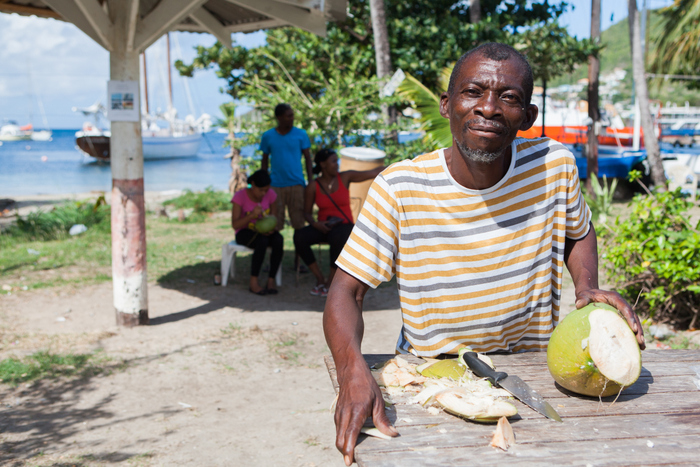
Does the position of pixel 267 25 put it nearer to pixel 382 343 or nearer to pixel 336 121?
pixel 336 121

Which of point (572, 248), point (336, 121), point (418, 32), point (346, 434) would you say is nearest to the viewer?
point (346, 434)

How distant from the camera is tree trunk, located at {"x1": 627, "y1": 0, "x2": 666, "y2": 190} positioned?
1146 cm

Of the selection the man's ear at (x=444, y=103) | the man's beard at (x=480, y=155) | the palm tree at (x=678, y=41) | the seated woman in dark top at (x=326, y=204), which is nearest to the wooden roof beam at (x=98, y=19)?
the seated woman in dark top at (x=326, y=204)

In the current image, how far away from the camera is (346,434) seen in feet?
4.14

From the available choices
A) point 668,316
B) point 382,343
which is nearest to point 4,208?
point 382,343

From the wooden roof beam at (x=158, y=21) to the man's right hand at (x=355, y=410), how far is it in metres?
4.39

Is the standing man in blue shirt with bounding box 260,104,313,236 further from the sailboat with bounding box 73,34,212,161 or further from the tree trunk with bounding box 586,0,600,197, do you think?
the sailboat with bounding box 73,34,212,161

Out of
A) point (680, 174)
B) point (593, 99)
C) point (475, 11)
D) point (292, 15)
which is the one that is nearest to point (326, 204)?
point (292, 15)

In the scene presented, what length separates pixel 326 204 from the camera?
21.3 feet

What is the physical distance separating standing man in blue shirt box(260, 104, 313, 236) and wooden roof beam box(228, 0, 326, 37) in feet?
4.00

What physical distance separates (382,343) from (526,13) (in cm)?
804

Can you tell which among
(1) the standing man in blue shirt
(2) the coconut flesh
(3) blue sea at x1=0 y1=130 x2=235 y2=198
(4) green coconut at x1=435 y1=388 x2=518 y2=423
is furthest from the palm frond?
(3) blue sea at x1=0 y1=130 x2=235 y2=198

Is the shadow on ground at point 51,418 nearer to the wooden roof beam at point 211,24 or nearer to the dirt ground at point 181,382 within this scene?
the dirt ground at point 181,382

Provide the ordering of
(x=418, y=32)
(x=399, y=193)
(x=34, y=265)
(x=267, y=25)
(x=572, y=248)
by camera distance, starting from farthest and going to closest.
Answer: (x=418, y=32) < (x=34, y=265) < (x=267, y=25) < (x=572, y=248) < (x=399, y=193)
